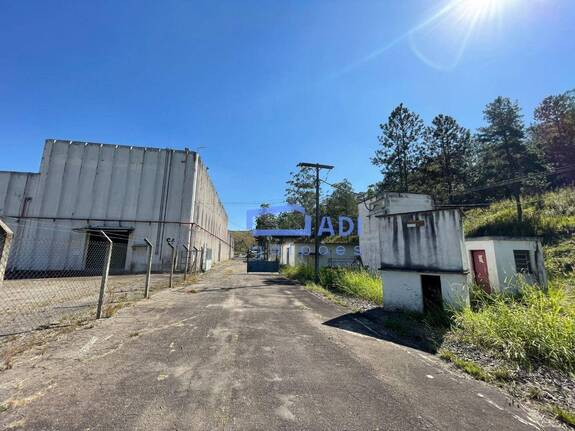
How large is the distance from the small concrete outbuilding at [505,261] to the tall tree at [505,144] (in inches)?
695

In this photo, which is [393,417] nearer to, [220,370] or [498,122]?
[220,370]

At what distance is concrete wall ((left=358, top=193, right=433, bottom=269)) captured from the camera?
51.2ft

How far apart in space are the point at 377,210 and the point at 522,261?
7.26 m

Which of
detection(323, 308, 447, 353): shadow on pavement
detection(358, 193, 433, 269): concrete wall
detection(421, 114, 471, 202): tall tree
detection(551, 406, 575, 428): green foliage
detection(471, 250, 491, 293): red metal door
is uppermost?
detection(421, 114, 471, 202): tall tree

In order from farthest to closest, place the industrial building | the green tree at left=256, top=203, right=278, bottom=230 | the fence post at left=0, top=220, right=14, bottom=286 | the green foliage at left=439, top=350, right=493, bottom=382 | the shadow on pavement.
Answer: the green tree at left=256, top=203, right=278, bottom=230
the industrial building
the shadow on pavement
the green foliage at left=439, top=350, right=493, bottom=382
the fence post at left=0, top=220, right=14, bottom=286

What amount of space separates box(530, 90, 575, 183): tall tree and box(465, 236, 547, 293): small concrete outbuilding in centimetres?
2845

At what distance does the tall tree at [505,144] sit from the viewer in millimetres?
26828

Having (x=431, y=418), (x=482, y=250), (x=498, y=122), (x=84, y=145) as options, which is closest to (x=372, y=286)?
(x=482, y=250)

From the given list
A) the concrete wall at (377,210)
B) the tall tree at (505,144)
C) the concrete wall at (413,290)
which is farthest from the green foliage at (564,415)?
the tall tree at (505,144)

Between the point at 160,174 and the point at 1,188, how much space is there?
11.3 m

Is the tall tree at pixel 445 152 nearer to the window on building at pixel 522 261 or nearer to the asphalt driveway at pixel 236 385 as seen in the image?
the window on building at pixel 522 261

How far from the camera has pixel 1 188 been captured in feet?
62.7

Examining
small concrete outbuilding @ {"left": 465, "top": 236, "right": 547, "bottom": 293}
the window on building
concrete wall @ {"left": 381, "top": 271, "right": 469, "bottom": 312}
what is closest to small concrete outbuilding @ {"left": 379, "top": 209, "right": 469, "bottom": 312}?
concrete wall @ {"left": 381, "top": 271, "right": 469, "bottom": 312}

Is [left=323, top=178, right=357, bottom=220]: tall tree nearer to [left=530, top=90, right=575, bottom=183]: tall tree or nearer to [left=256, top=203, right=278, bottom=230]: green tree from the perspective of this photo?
[left=256, top=203, right=278, bottom=230]: green tree
